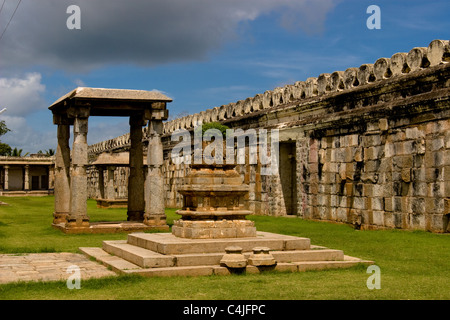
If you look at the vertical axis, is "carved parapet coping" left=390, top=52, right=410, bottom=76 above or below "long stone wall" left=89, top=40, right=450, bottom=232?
above

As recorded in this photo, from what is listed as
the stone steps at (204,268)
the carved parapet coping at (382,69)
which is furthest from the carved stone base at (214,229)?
the carved parapet coping at (382,69)

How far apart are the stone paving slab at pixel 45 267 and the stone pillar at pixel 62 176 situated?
6.52 metres

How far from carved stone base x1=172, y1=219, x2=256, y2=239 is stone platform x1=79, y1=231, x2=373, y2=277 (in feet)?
0.55

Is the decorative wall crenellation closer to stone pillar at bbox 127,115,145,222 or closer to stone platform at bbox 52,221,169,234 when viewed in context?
stone pillar at bbox 127,115,145,222

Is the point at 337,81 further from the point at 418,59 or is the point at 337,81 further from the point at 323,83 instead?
the point at 418,59

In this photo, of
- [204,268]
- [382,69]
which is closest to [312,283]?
[204,268]

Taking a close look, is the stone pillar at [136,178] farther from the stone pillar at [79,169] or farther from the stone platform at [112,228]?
the stone pillar at [79,169]

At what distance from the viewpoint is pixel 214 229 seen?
10.7m

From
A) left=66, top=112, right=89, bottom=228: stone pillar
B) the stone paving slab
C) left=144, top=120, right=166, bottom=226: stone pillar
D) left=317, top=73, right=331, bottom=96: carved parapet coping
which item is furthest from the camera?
left=317, top=73, right=331, bottom=96: carved parapet coping

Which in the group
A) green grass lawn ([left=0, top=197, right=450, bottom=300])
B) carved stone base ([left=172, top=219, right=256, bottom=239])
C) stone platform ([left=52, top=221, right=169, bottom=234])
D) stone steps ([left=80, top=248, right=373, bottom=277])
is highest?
carved stone base ([left=172, top=219, right=256, bottom=239])

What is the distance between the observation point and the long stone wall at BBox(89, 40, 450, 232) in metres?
13.9

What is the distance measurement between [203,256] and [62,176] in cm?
1000

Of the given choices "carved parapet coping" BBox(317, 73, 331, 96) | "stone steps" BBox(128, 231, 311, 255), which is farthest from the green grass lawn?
"carved parapet coping" BBox(317, 73, 331, 96)
